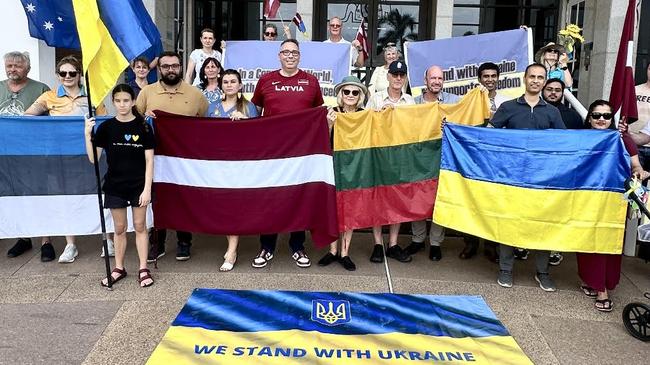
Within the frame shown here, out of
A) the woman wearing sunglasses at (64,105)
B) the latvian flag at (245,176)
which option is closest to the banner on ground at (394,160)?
the latvian flag at (245,176)

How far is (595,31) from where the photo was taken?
33.6ft

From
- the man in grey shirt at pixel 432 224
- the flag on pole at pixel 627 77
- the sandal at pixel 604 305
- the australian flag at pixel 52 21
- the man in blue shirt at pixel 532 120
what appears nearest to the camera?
the sandal at pixel 604 305

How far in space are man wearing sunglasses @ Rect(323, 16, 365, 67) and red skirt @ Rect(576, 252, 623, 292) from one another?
392cm

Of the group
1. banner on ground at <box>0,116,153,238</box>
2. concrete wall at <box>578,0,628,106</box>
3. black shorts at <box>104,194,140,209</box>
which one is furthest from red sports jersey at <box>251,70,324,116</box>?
concrete wall at <box>578,0,628,106</box>

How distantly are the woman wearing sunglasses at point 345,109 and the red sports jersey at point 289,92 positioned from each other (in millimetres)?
238

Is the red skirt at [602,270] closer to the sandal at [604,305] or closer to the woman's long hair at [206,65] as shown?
the sandal at [604,305]

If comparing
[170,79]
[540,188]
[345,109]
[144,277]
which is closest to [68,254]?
[144,277]

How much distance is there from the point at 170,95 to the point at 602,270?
13.1 feet

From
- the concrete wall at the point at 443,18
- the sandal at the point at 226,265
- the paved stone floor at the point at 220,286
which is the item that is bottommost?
the paved stone floor at the point at 220,286

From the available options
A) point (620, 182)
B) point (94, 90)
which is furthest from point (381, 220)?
point (94, 90)

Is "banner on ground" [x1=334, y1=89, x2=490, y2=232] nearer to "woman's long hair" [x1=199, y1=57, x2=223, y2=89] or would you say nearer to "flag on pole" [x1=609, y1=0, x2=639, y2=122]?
"flag on pole" [x1=609, y1=0, x2=639, y2=122]

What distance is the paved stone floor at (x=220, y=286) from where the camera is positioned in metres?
3.80

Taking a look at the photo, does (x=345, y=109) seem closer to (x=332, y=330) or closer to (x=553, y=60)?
(x=332, y=330)

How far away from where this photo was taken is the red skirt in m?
4.69
